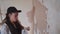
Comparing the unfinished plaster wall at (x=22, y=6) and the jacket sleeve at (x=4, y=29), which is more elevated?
the unfinished plaster wall at (x=22, y=6)

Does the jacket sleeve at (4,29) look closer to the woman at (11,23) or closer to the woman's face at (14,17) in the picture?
the woman at (11,23)

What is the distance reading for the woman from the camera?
5.81ft

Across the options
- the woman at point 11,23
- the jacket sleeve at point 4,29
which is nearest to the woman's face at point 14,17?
the woman at point 11,23

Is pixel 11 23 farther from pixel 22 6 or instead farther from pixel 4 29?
pixel 22 6

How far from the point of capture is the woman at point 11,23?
1771 millimetres

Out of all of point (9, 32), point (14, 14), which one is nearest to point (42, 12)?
point (14, 14)

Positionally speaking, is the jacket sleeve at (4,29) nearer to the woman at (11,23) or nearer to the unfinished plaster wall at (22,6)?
the woman at (11,23)

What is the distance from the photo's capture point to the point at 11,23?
1.80 m

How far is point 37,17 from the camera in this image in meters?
1.86

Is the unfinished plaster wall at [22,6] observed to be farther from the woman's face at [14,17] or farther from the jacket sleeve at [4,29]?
the jacket sleeve at [4,29]

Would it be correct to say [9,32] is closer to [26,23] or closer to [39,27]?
[26,23]

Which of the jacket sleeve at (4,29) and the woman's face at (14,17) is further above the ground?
the woman's face at (14,17)

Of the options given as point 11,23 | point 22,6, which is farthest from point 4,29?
point 22,6

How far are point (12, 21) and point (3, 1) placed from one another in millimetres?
244
